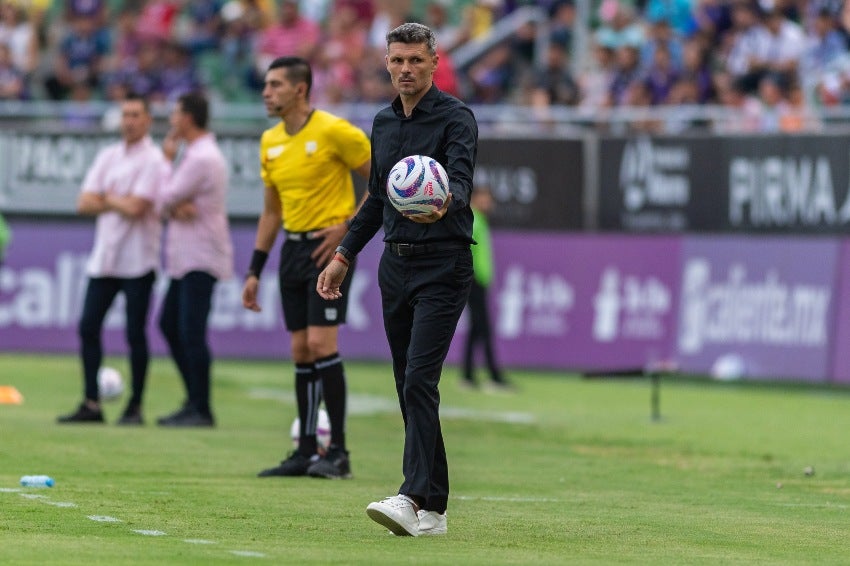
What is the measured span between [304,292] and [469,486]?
165 centimetres

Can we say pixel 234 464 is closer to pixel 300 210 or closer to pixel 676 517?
pixel 300 210

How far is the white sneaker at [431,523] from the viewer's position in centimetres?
854

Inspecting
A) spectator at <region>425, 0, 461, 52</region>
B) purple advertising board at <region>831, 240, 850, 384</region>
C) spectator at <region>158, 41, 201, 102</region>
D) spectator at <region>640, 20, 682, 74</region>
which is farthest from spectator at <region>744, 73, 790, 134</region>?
spectator at <region>158, 41, 201, 102</region>

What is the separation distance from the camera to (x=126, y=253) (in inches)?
583

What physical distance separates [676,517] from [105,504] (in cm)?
305

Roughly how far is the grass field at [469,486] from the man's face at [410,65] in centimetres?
218

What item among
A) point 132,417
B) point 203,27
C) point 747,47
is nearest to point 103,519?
point 132,417

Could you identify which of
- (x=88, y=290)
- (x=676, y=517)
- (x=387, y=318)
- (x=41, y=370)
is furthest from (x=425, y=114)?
(x=41, y=370)

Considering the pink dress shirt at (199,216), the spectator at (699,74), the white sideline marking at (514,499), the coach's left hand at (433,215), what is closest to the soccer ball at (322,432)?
the white sideline marking at (514,499)

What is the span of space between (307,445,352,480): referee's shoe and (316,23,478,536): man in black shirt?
2.41 m

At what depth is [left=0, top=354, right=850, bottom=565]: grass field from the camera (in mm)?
8039

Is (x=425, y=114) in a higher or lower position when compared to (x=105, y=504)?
higher

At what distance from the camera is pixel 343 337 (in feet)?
78.8

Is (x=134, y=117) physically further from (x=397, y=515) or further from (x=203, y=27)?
(x=203, y=27)
